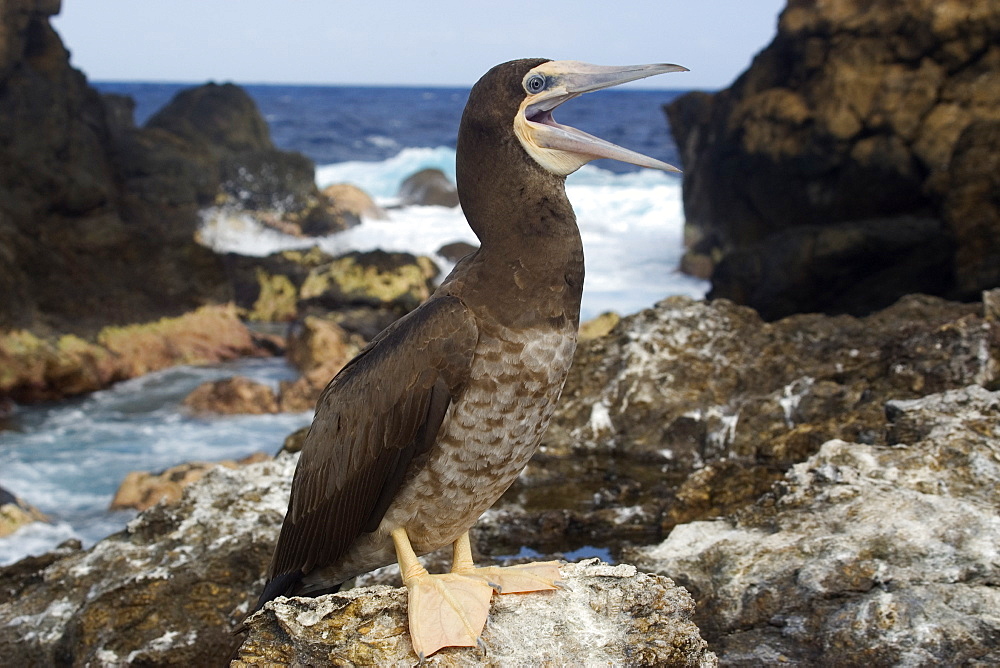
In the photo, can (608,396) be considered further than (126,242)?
No

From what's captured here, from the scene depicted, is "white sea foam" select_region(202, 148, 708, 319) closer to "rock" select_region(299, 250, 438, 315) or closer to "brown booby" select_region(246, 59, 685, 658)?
"rock" select_region(299, 250, 438, 315)

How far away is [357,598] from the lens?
9.51 ft

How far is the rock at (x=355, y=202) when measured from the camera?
99.9 feet

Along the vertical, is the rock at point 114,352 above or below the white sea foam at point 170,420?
above

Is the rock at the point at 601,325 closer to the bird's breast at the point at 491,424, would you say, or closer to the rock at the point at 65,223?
the bird's breast at the point at 491,424

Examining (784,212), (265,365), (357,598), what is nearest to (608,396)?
(357,598)

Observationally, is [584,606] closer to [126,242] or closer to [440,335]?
[440,335]

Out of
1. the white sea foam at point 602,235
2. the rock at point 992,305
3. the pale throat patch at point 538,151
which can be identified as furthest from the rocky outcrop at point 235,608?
the white sea foam at point 602,235

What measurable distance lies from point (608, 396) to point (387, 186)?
4173 centimetres

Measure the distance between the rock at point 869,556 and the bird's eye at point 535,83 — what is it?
2070 millimetres

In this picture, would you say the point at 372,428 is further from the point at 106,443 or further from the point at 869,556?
the point at 106,443

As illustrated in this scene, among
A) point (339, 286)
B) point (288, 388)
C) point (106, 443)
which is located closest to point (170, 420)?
point (106, 443)

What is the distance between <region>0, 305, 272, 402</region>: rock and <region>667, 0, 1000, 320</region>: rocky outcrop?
8976 mm

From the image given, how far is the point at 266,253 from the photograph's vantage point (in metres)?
24.6
